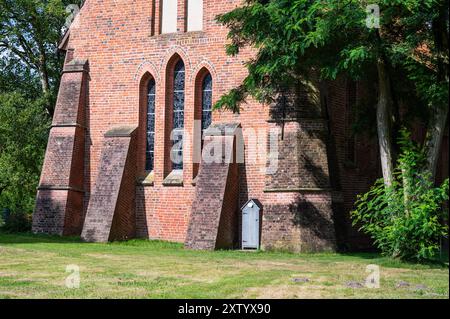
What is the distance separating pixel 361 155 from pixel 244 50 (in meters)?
5.13

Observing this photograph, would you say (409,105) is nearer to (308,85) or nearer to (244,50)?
(308,85)

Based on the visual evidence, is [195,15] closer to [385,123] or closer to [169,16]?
[169,16]

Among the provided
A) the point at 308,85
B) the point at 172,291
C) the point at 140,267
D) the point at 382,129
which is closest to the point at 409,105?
the point at 382,129

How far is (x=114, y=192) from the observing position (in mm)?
21750

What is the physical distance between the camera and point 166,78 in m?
22.8

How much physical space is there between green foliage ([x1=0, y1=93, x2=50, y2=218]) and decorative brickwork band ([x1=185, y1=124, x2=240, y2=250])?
1128 cm

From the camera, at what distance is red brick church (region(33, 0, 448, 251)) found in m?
19.7

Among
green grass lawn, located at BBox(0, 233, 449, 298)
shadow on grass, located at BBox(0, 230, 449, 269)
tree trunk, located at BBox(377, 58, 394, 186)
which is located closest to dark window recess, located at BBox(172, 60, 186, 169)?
shadow on grass, located at BBox(0, 230, 449, 269)

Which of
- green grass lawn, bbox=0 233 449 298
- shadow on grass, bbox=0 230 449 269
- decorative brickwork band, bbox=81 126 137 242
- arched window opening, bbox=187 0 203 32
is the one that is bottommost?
green grass lawn, bbox=0 233 449 298

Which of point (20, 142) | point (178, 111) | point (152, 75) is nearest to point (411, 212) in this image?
point (178, 111)

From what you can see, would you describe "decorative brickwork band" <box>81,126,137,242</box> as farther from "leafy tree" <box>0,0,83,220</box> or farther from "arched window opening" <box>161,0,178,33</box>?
"leafy tree" <box>0,0,83,220</box>

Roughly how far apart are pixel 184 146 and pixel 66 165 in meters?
3.95

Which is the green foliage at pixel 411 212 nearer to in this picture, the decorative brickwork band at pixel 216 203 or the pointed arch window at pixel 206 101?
the decorative brickwork band at pixel 216 203

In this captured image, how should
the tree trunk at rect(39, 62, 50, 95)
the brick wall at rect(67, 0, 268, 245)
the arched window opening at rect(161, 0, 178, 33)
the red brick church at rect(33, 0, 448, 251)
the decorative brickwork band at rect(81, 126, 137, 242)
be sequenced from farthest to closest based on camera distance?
the tree trunk at rect(39, 62, 50, 95) < the arched window opening at rect(161, 0, 178, 33) < the brick wall at rect(67, 0, 268, 245) < the decorative brickwork band at rect(81, 126, 137, 242) < the red brick church at rect(33, 0, 448, 251)
